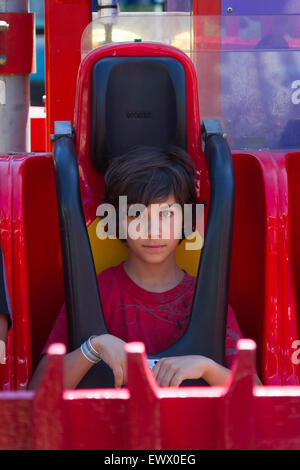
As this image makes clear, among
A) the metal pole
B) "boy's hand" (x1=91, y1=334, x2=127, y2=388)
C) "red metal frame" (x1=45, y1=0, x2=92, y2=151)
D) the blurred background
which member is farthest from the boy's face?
the blurred background

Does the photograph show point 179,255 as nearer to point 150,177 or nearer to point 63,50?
point 150,177

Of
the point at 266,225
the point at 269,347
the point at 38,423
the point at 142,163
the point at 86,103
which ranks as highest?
the point at 86,103

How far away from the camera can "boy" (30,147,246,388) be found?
134 centimetres

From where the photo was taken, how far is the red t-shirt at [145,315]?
1.34 m

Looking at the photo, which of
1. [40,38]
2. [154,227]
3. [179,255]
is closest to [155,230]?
[154,227]

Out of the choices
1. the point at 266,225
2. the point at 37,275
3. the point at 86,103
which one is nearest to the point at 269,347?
the point at 266,225

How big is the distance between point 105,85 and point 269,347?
65cm

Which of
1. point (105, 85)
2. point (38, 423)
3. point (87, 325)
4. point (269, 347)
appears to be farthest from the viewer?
point (105, 85)

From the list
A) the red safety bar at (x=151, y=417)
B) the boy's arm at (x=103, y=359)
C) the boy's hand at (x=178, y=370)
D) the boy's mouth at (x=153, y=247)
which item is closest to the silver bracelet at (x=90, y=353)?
the boy's arm at (x=103, y=359)

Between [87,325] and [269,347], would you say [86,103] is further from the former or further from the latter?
[269,347]

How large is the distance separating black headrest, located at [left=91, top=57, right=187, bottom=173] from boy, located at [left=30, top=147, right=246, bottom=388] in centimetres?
10

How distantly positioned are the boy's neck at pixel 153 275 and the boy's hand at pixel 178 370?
0.23 m

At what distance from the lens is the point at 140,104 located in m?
1.54

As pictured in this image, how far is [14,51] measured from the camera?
2.44 meters
